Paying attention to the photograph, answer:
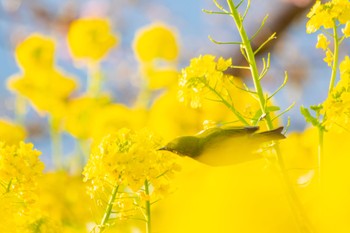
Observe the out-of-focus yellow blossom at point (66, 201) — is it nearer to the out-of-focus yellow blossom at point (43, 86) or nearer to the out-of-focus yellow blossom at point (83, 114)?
the out-of-focus yellow blossom at point (83, 114)

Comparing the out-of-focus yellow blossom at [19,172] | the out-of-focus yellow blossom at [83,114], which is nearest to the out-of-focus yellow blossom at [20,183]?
the out-of-focus yellow blossom at [19,172]

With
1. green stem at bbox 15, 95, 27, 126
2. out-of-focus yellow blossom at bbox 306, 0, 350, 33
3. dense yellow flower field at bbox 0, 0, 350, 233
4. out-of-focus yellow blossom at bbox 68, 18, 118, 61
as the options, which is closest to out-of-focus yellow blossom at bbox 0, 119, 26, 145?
green stem at bbox 15, 95, 27, 126

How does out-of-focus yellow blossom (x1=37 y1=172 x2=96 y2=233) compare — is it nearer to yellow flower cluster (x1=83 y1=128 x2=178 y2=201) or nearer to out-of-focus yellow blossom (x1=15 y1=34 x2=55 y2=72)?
yellow flower cluster (x1=83 y1=128 x2=178 y2=201)

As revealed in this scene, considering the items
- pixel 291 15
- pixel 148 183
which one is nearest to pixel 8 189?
pixel 148 183

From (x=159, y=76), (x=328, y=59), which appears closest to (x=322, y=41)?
(x=328, y=59)

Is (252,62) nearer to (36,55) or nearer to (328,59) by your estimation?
(328,59)

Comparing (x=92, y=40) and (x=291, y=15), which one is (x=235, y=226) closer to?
(x=92, y=40)
